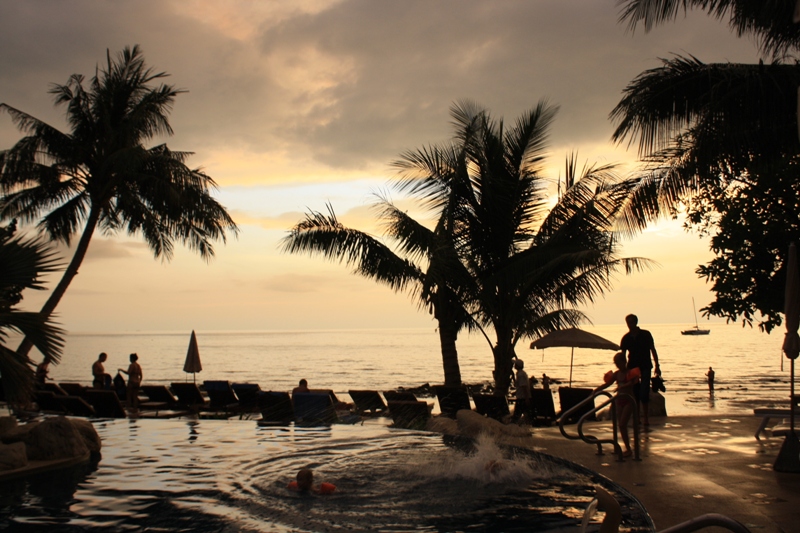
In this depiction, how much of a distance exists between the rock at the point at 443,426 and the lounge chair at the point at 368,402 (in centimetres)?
313

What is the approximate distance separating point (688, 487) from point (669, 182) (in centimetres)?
A: 633

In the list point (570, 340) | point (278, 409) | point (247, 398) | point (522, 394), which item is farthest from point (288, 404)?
point (570, 340)

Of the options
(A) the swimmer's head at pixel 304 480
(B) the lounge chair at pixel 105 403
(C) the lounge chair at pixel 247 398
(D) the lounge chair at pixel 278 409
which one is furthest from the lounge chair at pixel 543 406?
(B) the lounge chair at pixel 105 403

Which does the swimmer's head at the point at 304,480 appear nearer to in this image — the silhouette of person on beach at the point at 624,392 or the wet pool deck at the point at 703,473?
the wet pool deck at the point at 703,473

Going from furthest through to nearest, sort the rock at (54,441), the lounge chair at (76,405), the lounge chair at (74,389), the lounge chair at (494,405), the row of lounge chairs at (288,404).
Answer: the lounge chair at (74,389) → the lounge chair at (76,405) → the row of lounge chairs at (288,404) → the lounge chair at (494,405) → the rock at (54,441)

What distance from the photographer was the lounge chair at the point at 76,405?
49.3 ft

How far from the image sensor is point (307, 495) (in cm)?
770

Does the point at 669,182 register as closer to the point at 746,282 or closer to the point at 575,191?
the point at 575,191

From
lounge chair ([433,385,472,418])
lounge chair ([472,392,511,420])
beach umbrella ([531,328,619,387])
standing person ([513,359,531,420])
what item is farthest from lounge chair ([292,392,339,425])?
beach umbrella ([531,328,619,387])

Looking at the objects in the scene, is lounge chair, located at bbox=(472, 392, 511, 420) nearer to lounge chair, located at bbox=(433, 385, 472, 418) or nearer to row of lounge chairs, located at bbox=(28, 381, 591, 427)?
row of lounge chairs, located at bbox=(28, 381, 591, 427)

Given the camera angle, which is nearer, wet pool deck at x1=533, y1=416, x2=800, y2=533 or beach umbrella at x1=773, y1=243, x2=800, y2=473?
wet pool deck at x1=533, y1=416, x2=800, y2=533

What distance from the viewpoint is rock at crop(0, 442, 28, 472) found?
8406 mm

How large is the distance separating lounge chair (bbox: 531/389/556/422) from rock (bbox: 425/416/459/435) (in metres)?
2.39

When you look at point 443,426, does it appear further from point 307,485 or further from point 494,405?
point 307,485
